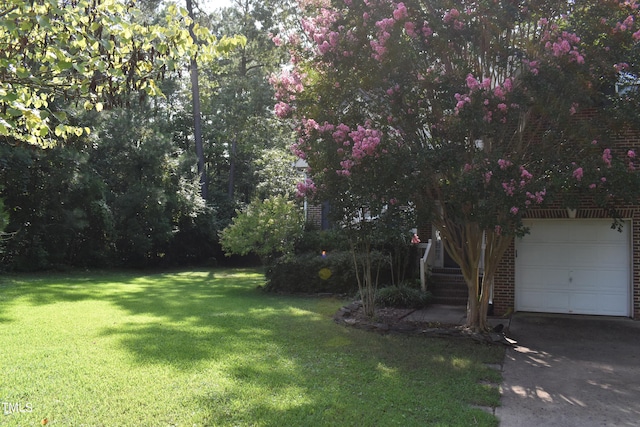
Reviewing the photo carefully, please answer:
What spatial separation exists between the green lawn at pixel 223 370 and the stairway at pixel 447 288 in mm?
3429

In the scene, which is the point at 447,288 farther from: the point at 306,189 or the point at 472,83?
the point at 472,83

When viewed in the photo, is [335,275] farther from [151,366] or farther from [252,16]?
[252,16]

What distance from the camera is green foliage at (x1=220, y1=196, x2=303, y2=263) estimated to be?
15.8 meters

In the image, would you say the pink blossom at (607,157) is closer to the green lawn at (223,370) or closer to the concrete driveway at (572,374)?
the concrete driveway at (572,374)

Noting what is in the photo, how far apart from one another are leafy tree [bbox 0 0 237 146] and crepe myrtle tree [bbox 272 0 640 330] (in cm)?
337

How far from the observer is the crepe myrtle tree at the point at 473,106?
7.23 m

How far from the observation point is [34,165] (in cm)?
1838

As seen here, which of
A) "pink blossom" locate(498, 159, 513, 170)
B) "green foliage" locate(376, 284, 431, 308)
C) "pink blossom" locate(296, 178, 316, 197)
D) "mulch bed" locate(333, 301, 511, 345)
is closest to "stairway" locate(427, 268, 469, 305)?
"green foliage" locate(376, 284, 431, 308)

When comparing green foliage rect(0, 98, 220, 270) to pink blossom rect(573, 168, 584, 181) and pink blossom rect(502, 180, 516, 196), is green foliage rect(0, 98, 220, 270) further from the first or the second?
pink blossom rect(573, 168, 584, 181)

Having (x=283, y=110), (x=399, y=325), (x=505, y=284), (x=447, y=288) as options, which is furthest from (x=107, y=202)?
(x=505, y=284)

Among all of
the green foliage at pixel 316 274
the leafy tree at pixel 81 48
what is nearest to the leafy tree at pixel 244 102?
the green foliage at pixel 316 274

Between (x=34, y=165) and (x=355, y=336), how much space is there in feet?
48.7

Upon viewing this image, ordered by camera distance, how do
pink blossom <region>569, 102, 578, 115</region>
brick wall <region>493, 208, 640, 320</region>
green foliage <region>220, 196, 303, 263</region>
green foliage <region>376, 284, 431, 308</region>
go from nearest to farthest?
pink blossom <region>569, 102, 578, 115</region>, brick wall <region>493, 208, 640, 320</region>, green foliage <region>376, 284, 431, 308</region>, green foliage <region>220, 196, 303, 263</region>

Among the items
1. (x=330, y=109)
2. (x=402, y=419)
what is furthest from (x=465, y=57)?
(x=402, y=419)
